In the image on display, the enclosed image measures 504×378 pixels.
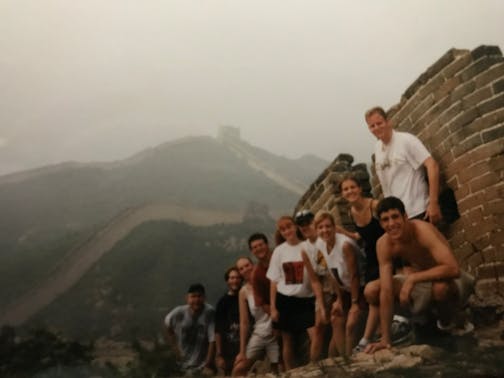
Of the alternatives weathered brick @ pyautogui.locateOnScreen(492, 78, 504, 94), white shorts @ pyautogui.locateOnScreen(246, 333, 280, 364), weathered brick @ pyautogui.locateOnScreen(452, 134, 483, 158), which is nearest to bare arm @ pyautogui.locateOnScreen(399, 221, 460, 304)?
weathered brick @ pyautogui.locateOnScreen(452, 134, 483, 158)

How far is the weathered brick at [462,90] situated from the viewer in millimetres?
3965

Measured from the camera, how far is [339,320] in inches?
158

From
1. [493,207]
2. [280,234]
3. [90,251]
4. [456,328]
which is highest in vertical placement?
[90,251]

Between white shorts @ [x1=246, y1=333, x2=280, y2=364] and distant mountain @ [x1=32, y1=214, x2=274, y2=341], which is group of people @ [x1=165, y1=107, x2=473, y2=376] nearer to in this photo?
A: white shorts @ [x1=246, y1=333, x2=280, y2=364]

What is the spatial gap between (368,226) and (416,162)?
0.69 meters

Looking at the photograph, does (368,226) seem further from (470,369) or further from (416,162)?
(470,369)

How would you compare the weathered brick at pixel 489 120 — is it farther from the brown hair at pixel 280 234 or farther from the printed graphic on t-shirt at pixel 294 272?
the printed graphic on t-shirt at pixel 294 272

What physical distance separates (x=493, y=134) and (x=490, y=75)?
1.65 feet

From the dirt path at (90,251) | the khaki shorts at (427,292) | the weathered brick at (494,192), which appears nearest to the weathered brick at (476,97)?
the weathered brick at (494,192)

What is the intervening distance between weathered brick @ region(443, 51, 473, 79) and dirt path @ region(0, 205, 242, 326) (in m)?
13.7

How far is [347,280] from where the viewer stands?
13.3ft

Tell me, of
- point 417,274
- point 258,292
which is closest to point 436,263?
point 417,274

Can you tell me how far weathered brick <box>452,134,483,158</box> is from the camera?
386cm

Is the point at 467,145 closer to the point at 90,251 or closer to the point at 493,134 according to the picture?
the point at 493,134
